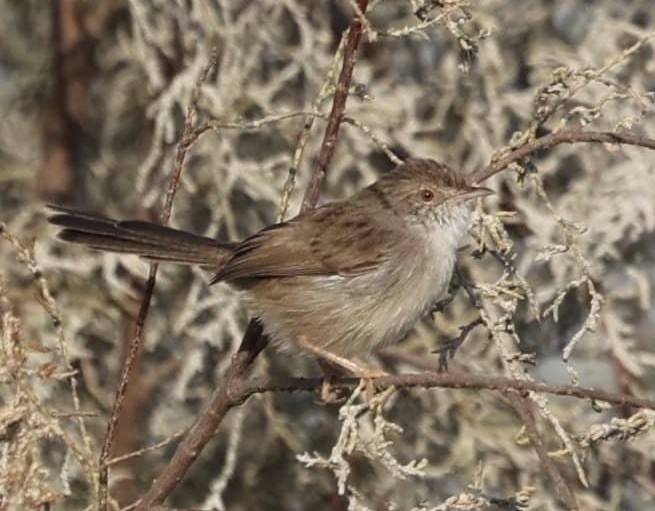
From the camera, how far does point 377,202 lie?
4434 mm

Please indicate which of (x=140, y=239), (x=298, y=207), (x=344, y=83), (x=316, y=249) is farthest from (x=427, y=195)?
(x=344, y=83)

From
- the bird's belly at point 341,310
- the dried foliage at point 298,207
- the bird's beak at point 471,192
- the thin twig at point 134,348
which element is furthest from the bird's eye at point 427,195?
the thin twig at point 134,348

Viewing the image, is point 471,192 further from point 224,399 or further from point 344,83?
point 224,399

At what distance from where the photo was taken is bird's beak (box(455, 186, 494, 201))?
12.8ft

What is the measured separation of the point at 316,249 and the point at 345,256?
3.6 inches

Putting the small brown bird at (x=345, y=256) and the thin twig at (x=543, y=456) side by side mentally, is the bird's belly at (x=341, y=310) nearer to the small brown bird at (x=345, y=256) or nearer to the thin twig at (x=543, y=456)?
the small brown bird at (x=345, y=256)

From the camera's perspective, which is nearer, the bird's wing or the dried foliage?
the bird's wing

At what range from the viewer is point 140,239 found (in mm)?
4145

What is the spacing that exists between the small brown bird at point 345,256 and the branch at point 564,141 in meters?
0.79

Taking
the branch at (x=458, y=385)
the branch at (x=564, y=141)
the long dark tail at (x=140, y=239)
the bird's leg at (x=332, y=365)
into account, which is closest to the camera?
the branch at (x=458, y=385)

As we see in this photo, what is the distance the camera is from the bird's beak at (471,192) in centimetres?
389

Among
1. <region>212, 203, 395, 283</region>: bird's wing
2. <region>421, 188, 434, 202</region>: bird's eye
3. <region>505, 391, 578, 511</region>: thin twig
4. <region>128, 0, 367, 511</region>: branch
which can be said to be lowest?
<region>505, 391, 578, 511</region>: thin twig

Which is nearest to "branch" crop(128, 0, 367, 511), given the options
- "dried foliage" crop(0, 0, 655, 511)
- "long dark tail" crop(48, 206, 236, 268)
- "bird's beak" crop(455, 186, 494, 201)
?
"bird's beak" crop(455, 186, 494, 201)

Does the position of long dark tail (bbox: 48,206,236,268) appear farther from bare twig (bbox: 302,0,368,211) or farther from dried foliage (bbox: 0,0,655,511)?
bare twig (bbox: 302,0,368,211)
